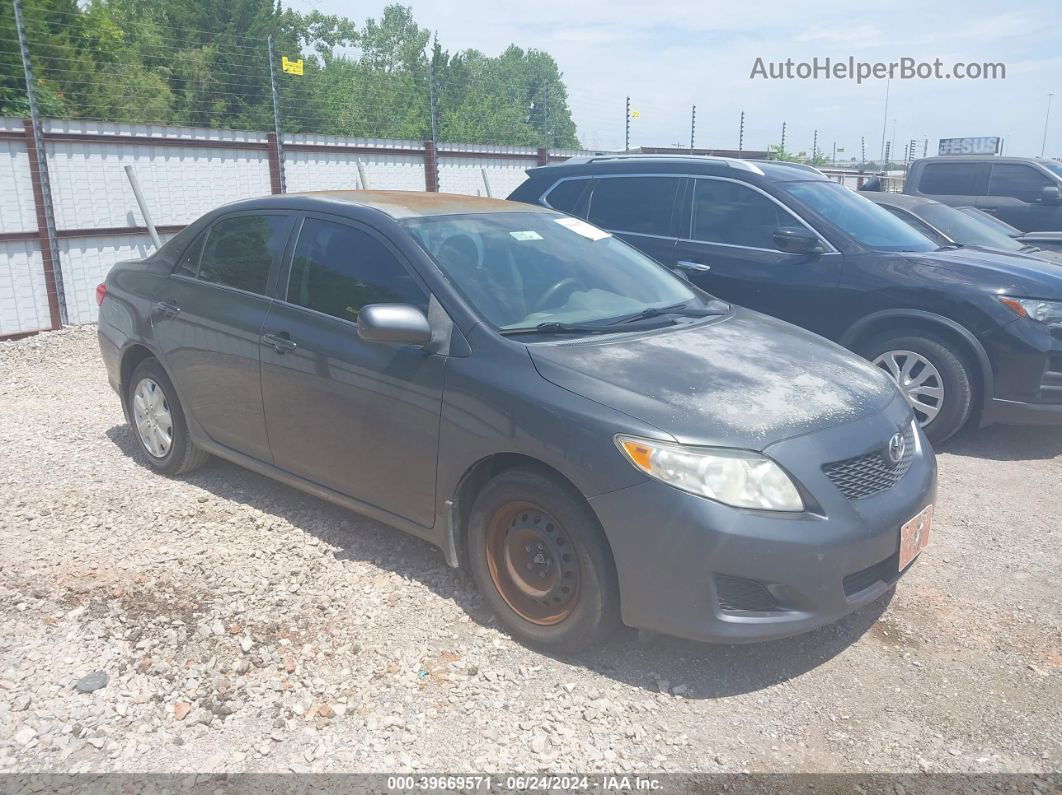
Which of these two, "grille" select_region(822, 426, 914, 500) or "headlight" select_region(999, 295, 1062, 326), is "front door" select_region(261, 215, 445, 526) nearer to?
"grille" select_region(822, 426, 914, 500)

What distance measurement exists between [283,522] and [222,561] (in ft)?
1.60

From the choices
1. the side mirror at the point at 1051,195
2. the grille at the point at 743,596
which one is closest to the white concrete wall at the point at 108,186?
the grille at the point at 743,596

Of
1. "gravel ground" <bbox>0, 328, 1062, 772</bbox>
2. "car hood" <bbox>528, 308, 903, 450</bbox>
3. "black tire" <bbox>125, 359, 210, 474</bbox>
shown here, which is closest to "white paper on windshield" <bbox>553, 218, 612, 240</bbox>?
"car hood" <bbox>528, 308, 903, 450</bbox>

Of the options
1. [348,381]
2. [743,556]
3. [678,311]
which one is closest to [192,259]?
[348,381]

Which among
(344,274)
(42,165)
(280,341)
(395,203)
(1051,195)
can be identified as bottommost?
(280,341)

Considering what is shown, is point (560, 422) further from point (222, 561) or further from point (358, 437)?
point (222, 561)

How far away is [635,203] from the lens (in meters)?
7.21

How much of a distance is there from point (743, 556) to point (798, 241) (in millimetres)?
3891

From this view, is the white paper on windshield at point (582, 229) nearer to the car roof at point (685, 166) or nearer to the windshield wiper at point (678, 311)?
the windshield wiper at point (678, 311)

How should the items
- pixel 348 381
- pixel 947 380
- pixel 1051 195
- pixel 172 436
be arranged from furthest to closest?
1. pixel 1051 195
2. pixel 947 380
3. pixel 172 436
4. pixel 348 381

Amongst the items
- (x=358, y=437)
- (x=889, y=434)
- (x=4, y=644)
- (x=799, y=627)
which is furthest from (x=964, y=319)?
(x=4, y=644)

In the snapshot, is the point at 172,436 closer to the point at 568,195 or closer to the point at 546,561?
the point at 546,561

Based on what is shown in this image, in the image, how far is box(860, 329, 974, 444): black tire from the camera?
19.1 feet

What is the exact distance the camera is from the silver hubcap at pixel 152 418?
→ 5207 mm
